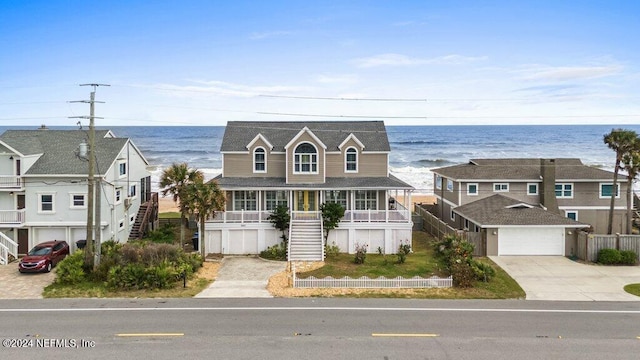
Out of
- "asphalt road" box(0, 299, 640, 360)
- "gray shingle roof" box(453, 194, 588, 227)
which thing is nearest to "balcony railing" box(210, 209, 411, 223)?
"gray shingle roof" box(453, 194, 588, 227)

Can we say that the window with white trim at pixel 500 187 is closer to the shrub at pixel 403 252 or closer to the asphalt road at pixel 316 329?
the shrub at pixel 403 252

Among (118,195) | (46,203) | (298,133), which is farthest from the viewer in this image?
(298,133)

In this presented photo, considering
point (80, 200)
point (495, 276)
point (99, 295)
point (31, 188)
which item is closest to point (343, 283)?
point (495, 276)

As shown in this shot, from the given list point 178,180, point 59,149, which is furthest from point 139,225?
point 178,180

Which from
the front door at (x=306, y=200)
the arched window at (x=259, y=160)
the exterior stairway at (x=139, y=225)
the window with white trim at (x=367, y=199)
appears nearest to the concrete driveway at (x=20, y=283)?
the exterior stairway at (x=139, y=225)

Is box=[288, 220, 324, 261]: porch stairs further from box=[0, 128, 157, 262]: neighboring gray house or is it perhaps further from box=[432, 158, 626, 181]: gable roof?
box=[432, 158, 626, 181]: gable roof

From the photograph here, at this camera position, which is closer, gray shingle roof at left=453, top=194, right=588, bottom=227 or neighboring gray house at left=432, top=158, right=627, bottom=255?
gray shingle roof at left=453, top=194, right=588, bottom=227

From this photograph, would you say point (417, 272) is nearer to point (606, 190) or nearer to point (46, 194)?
point (606, 190)
